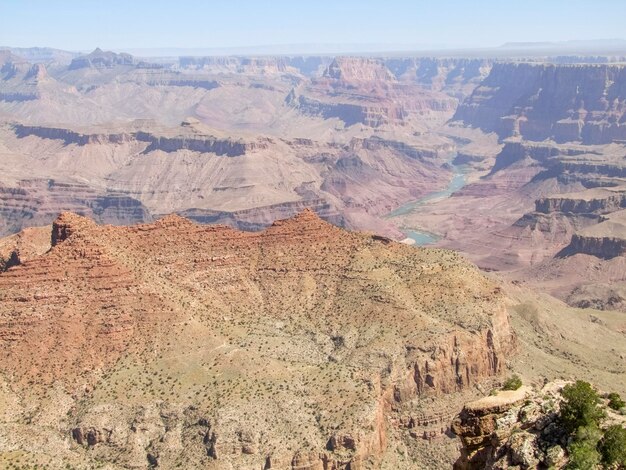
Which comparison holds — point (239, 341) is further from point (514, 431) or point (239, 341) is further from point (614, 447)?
point (614, 447)

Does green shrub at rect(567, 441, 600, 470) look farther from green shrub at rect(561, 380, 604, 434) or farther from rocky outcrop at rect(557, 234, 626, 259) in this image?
rocky outcrop at rect(557, 234, 626, 259)

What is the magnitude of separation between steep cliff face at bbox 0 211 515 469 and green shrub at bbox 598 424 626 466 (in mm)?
41448

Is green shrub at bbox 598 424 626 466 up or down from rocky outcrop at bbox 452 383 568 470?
up

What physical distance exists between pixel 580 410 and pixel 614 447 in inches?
74.2

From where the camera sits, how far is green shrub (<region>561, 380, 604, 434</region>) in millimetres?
31422

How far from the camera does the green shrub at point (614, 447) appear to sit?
3027cm

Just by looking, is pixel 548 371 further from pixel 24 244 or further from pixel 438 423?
pixel 24 244

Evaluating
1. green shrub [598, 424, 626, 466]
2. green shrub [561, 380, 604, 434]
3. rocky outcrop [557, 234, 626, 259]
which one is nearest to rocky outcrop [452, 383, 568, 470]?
green shrub [561, 380, 604, 434]

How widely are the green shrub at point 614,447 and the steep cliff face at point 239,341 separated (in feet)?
136

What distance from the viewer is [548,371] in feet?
303

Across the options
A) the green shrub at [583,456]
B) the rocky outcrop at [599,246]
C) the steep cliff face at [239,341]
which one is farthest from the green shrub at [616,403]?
the rocky outcrop at [599,246]

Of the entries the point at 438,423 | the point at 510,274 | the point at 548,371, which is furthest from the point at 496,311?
the point at 510,274

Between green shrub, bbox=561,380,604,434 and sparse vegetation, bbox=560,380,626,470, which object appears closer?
sparse vegetation, bbox=560,380,626,470

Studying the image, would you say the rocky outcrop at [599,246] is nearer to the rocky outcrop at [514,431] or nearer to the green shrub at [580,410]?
the rocky outcrop at [514,431]
